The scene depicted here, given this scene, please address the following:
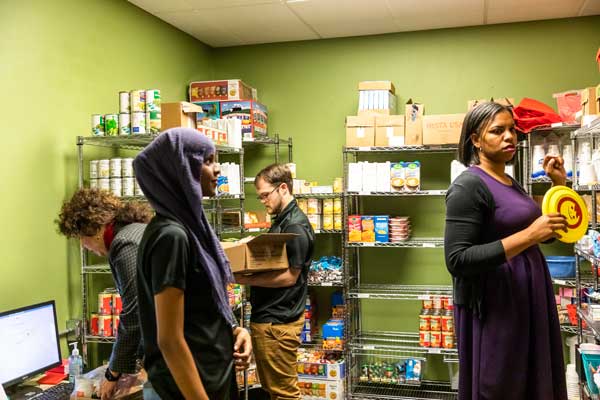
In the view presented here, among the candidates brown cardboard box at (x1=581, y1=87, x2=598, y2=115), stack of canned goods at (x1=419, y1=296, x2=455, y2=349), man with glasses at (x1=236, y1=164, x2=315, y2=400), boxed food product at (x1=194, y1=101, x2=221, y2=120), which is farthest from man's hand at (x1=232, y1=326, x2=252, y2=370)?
boxed food product at (x1=194, y1=101, x2=221, y2=120)

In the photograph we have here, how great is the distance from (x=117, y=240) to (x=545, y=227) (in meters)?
1.58

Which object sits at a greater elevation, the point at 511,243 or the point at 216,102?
the point at 216,102

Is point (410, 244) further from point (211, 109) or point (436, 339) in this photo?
point (211, 109)

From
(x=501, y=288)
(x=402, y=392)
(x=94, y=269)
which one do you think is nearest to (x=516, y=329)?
(x=501, y=288)

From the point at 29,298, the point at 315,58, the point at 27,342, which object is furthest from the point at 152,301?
the point at 315,58

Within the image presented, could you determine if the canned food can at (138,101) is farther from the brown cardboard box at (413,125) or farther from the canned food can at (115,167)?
the brown cardboard box at (413,125)

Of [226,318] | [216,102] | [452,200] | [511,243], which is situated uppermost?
[216,102]

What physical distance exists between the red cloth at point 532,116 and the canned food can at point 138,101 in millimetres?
2715

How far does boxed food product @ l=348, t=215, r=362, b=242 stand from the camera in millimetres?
4855

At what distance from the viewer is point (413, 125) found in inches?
185

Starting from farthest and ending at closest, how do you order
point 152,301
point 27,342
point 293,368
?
point 293,368 → point 27,342 → point 152,301

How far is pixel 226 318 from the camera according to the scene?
1777 mm

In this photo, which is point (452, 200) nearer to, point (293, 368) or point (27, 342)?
point (293, 368)

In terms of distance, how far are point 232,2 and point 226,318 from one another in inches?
127
